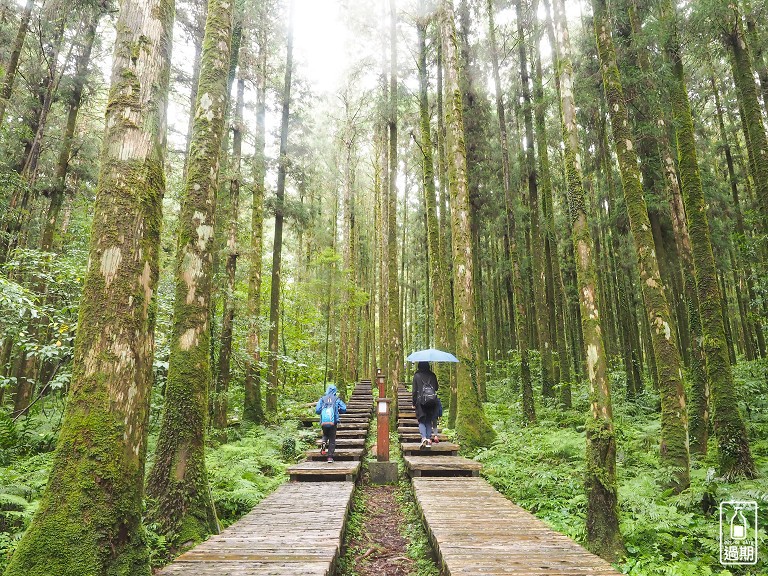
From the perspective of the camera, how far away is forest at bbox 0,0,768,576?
3441 millimetres

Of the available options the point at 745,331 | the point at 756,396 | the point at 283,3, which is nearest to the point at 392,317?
the point at 756,396

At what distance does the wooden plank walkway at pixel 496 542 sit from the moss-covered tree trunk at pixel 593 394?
62cm

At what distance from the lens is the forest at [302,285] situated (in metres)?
3.44

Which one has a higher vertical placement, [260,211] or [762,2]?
[762,2]

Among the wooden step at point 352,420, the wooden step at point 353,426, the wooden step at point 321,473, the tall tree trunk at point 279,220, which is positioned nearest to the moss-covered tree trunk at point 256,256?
the tall tree trunk at point 279,220

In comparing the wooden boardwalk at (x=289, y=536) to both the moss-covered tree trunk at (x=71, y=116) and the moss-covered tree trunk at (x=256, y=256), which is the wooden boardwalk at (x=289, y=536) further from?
the moss-covered tree trunk at (x=71, y=116)

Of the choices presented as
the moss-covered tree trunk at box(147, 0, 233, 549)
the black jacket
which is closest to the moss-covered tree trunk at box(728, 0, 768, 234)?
the black jacket

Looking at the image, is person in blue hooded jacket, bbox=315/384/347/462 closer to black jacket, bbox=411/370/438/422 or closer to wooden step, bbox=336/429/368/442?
black jacket, bbox=411/370/438/422

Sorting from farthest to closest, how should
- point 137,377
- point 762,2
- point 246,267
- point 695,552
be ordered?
point 246,267 < point 762,2 < point 695,552 < point 137,377

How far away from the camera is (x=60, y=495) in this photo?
9.55ft

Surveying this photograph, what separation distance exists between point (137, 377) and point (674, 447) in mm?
7662

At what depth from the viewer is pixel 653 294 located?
7199 mm

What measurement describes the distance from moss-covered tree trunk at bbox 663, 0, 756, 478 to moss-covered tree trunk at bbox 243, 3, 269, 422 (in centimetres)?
1120

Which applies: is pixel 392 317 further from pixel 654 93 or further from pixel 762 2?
pixel 762 2
